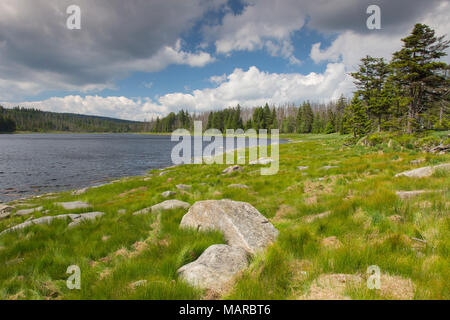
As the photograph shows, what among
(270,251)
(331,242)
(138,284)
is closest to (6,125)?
(138,284)

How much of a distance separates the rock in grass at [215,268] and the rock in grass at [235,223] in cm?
58

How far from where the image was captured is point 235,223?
4520 mm

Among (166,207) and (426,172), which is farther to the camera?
(426,172)

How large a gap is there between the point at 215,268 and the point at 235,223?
5.03 ft

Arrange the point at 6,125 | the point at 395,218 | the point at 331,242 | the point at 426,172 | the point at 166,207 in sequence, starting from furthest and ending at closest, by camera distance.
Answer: the point at 6,125 < the point at 426,172 < the point at 166,207 < the point at 395,218 < the point at 331,242

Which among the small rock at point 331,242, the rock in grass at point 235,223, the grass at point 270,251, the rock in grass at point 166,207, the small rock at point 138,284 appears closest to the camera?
the grass at point 270,251

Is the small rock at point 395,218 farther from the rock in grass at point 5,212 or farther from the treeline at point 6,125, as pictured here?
the treeline at point 6,125

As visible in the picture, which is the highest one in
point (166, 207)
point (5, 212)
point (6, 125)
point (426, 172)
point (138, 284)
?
point (6, 125)

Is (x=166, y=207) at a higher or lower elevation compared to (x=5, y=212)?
higher

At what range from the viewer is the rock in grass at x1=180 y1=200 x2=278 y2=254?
13.5 ft

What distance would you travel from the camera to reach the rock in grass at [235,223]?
411 centimetres

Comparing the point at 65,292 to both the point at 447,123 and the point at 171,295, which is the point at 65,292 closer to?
the point at 171,295

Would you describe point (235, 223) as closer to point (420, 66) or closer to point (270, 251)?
point (270, 251)

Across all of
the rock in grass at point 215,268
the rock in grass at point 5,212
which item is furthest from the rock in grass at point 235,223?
the rock in grass at point 5,212
